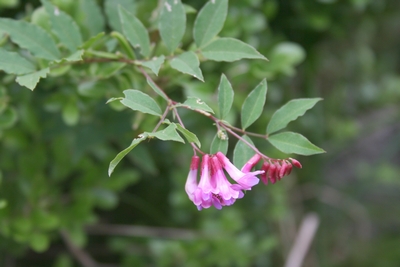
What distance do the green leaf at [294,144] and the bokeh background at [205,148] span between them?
235mm

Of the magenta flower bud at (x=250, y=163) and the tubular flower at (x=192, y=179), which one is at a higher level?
the magenta flower bud at (x=250, y=163)

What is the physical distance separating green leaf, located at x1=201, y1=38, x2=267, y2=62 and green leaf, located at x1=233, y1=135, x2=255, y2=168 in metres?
0.11

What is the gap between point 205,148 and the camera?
1.24m

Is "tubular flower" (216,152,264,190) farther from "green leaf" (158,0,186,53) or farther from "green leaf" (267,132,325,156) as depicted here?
"green leaf" (158,0,186,53)

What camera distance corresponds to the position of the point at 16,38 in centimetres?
62

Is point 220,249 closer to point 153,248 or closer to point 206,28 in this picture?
point 153,248

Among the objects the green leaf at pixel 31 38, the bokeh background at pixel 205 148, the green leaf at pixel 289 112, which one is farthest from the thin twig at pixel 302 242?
the green leaf at pixel 31 38

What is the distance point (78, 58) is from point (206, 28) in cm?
18

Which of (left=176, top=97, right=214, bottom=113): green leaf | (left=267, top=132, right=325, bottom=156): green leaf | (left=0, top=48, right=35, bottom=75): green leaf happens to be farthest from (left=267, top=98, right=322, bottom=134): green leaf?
(left=0, top=48, right=35, bottom=75): green leaf

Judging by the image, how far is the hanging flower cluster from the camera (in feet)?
1.67

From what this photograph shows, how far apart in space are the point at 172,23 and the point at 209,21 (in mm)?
51

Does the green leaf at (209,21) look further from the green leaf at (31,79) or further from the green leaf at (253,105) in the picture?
the green leaf at (31,79)

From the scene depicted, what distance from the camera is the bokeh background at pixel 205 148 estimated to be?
2.88ft

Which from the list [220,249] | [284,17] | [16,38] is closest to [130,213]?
[220,249]
